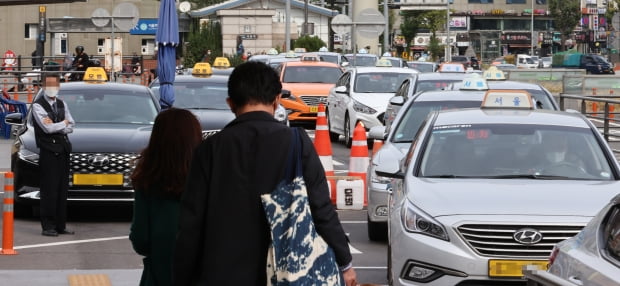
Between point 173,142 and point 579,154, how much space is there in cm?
471

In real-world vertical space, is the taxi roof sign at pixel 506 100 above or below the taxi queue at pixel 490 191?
above

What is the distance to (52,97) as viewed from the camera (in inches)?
543

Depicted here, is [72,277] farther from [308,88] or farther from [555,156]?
[308,88]

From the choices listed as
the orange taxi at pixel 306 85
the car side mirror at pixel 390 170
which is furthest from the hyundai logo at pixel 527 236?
the orange taxi at pixel 306 85

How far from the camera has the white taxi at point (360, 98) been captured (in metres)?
26.3

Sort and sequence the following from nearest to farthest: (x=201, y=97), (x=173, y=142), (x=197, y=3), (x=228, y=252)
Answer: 1. (x=228, y=252)
2. (x=173, y=142)
3. (x=201, y=97)
4. (x=197, y=3)

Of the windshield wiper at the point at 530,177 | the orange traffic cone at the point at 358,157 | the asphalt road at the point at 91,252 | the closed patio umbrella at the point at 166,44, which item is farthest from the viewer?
the orange traffic cone at the point at 358,157

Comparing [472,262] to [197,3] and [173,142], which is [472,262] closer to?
[173,142]

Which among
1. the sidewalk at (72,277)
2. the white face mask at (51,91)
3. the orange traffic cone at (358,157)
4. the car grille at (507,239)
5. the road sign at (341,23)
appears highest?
the road sign at (341,23)

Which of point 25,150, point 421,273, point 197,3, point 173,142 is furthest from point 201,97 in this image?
point 197,3

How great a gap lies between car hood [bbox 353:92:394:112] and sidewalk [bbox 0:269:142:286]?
15.7 meters

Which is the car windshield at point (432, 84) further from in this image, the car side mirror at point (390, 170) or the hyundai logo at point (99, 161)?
the car side mirror at point (390, 170)

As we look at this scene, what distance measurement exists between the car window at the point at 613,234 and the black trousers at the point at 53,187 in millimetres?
8328

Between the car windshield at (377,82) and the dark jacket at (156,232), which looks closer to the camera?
the dark jacket at (156,232)
